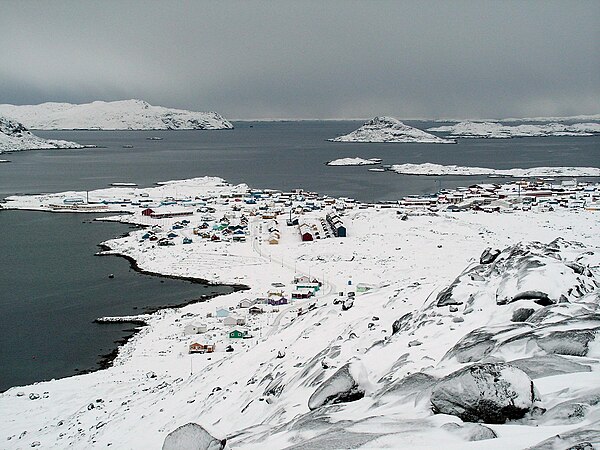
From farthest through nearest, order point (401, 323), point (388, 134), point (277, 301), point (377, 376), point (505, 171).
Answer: point (388, 134) → point (505, 171) → point (277, 301) → point (401, 323) → point (377, 376)

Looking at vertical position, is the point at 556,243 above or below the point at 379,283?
above

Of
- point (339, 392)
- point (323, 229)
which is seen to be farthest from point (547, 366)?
point (323, 229)

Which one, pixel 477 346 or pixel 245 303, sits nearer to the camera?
pixel 477 346

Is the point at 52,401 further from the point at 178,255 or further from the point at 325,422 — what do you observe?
the point at 178,255

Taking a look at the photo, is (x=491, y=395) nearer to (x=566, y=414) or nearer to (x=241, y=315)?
(x=566, y=414)

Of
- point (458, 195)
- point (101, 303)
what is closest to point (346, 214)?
point (458, 195)

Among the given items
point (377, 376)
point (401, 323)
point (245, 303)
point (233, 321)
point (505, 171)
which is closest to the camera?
point (377, 376)

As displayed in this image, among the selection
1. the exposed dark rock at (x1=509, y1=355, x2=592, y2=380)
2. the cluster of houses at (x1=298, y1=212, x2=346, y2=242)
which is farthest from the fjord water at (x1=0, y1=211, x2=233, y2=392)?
the exposed dark rock at (x1=509, y1=355, x2=592, y2=380)

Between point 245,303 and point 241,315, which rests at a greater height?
point 245,303
